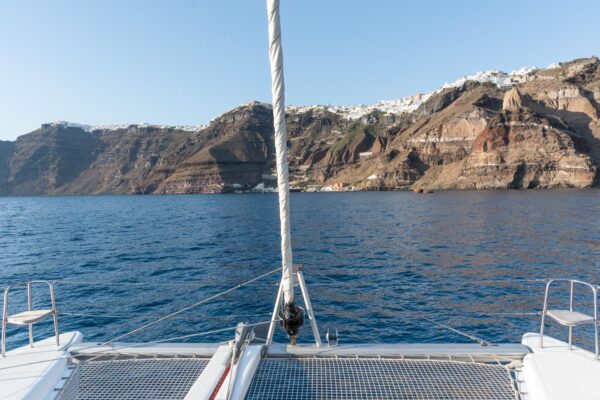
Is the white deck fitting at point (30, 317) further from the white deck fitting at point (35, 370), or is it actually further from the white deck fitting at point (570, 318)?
the white deck fitting at point (570, 318)

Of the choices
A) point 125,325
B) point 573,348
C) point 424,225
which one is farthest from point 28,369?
point 424,225

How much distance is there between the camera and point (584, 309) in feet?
61.4

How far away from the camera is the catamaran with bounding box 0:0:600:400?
5270 mm

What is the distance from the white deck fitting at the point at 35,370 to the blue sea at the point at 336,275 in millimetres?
1820

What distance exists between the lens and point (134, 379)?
6066 mm

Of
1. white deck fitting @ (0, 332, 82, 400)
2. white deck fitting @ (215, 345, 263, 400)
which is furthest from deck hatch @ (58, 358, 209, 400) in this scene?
white deck fitting @ (215, 345, 263, 400)

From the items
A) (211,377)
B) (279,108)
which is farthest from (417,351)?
(279,108)

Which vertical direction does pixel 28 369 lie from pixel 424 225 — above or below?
above

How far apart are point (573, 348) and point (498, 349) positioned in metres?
1.19

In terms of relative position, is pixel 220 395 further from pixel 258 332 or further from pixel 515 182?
pixel 515 182

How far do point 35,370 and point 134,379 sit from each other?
4.98 feet

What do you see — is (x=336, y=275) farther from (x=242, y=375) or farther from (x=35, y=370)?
(x=35, y=370)

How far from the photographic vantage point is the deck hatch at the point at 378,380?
17.8ft

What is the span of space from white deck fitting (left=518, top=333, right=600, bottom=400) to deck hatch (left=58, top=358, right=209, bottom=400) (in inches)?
203
